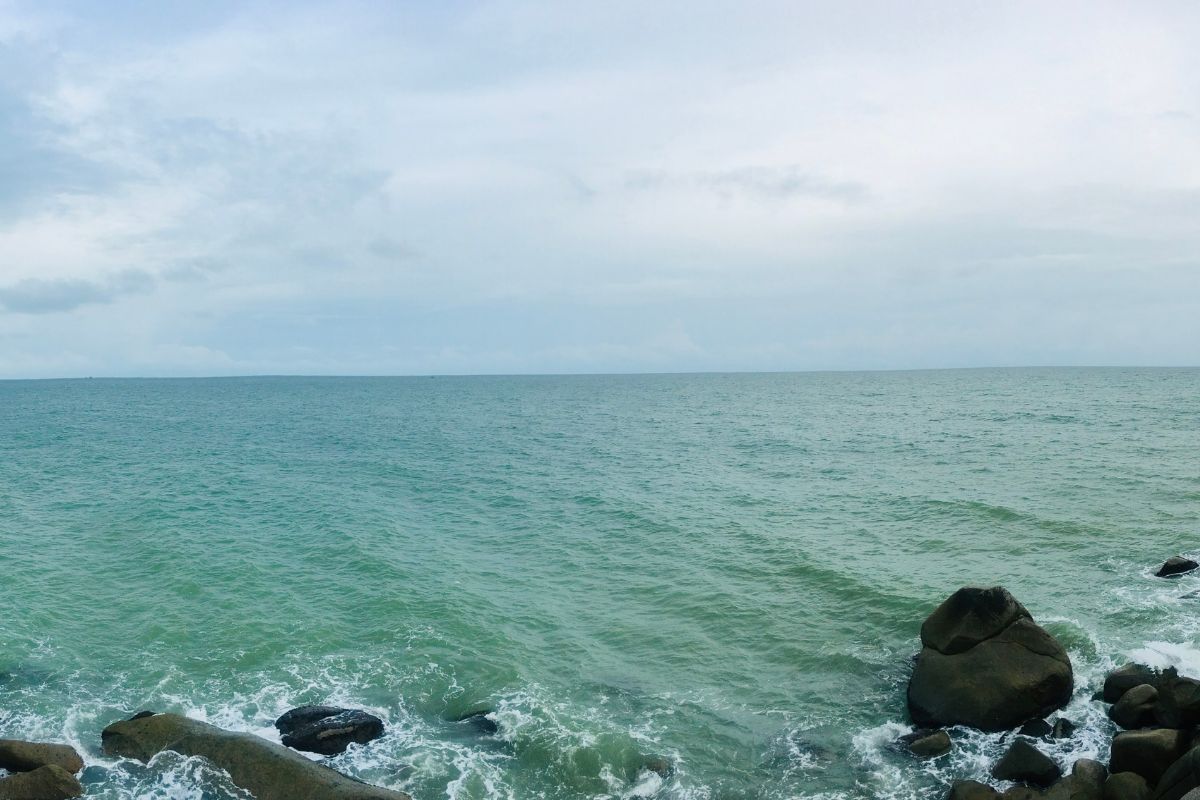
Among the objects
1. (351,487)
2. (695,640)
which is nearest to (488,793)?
(695,640)

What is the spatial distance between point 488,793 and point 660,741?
480cm

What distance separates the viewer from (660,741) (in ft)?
69.3

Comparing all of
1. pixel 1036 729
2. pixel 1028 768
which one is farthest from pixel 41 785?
pixel 1036 729

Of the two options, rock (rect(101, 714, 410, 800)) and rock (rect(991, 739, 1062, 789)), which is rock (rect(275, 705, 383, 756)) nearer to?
rock (rect(101, 714, 410, 800))

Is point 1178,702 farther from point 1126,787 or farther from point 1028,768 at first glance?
point 1028,768

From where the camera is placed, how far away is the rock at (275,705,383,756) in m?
20.8

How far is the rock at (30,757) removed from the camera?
19141 mm

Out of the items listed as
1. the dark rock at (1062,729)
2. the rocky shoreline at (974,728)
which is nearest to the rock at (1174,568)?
the rocky shoreline at (974,728)

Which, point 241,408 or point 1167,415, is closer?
point 1167,415

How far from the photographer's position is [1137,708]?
19.8 m

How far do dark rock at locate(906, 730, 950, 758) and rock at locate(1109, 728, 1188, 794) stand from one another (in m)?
3.60

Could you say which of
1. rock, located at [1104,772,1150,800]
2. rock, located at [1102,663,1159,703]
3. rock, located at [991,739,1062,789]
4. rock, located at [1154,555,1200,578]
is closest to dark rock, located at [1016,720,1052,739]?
rock, located at [991,739,1062,789]

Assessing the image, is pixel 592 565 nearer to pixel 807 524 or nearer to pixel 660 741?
pixel 807 524

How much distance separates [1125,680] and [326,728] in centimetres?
2132
